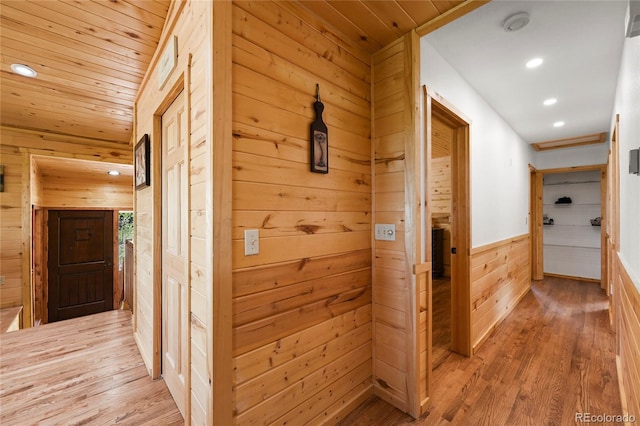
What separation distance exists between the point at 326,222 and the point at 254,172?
553 millimetres

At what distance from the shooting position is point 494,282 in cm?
305

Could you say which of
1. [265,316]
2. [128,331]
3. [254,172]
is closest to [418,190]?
[254,172]

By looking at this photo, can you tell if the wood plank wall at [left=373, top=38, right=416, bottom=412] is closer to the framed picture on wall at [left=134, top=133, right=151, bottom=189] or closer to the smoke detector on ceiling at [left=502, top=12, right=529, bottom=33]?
the smoke detector on ceiling at [left=502, top=12, right=529, bottom=33]

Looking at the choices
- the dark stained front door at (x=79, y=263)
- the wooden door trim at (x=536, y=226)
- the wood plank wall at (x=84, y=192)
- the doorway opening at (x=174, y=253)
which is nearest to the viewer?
the doorway opening at (x=174, y=253)

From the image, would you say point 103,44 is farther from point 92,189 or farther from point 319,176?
point 92,189

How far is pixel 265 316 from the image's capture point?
1.36 meters

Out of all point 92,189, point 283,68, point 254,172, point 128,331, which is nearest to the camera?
point 254,172

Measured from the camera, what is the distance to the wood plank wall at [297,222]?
50.8 inches

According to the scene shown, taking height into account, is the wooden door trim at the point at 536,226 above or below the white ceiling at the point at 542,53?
below

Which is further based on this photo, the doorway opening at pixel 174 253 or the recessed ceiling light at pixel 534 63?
the recessed ceiling light at pixel 534 63

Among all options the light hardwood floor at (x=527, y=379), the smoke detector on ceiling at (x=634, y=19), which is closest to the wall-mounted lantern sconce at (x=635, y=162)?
the smoke detector on ceiling at (x=634, y=19)

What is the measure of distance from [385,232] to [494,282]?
200 centimetres

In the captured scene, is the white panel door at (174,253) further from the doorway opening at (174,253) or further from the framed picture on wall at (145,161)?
the framed picture on wall at (145,161)

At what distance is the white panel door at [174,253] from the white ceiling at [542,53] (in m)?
1.92
